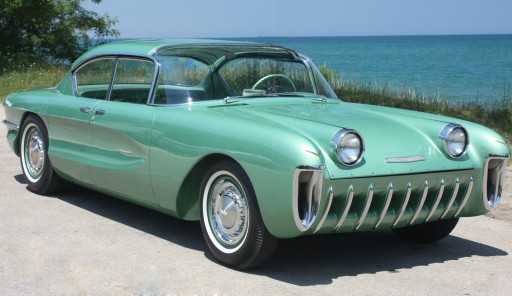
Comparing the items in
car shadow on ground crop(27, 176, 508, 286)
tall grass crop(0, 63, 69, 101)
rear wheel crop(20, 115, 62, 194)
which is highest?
rear wheel crop(20, 115, 62, 194)

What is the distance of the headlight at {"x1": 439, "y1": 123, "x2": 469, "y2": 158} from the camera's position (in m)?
5.37

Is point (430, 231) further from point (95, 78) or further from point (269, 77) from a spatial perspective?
point (95, 78)

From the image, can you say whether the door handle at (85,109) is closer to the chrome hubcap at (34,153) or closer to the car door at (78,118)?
the car door at (78,118)

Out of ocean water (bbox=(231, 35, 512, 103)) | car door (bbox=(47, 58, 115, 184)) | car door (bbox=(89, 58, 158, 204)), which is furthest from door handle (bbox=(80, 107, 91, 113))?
ocean water (bbox=(231, 35, 512, 103))

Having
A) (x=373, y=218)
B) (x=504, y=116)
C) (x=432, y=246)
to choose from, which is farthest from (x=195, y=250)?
(x=504, y=116)

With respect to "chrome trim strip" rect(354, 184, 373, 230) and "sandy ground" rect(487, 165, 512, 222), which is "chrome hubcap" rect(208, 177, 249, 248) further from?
"sandy ground" rect(487, 165, 512, 222)

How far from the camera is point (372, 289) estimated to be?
481 cm

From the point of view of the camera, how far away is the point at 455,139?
17.8 ft

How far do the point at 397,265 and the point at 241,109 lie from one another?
1.47 meters

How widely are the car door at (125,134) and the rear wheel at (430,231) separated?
1.90 metres

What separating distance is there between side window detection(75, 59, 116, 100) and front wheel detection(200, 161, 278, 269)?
1688 mm

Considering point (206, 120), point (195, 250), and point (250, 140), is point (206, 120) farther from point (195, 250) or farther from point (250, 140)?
point (195, 250)

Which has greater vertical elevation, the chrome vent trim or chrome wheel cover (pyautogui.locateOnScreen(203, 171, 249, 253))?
the chrome vent trim

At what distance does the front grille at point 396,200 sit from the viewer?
4855mm
